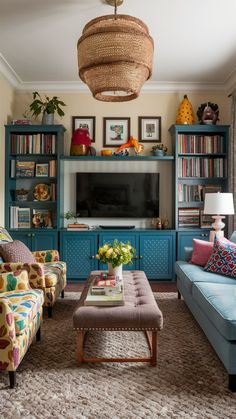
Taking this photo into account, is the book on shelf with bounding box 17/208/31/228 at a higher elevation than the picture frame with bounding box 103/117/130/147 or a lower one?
lower

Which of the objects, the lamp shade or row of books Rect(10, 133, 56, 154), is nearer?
the lamp shade

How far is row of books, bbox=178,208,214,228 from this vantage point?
5160 mm

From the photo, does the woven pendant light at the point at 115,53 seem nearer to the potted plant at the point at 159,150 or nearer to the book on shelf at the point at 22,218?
the potted plant at the point at 159,150

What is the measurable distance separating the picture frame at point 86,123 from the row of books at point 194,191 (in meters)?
1.51

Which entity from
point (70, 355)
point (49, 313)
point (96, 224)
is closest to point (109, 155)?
point (96, 224)

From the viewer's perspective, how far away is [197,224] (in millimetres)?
5199

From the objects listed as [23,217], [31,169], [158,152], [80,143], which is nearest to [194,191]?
[158,152]

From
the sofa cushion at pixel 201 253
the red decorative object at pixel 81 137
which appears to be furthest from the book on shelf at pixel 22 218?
the sofa cushion at pixel 201 253

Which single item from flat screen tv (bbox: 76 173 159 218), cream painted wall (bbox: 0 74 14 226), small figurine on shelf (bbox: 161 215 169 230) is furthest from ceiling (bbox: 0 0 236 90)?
small figurine on shelf (bbox: 161 215 169 230)

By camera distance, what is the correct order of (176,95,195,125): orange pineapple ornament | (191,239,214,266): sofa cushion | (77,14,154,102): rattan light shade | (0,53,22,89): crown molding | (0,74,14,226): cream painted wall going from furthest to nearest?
(176,95,195,125): orange pineapple ornament, (0,74,14,226): cream painted wall, (0,53,22,89): crown molding, (191,239,214,266): sofa cushion, (77,14,154,102): rattan light shade

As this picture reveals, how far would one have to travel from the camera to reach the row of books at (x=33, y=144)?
511 cm

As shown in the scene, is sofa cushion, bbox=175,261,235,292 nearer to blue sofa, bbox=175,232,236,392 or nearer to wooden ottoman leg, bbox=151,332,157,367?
blue sofa, bbox=175,232,236,392

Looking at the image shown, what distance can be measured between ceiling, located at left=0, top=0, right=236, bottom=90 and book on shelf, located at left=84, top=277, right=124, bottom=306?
2483 millimetres

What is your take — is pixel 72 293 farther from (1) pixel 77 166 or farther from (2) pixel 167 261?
(1) pixel 77 166
